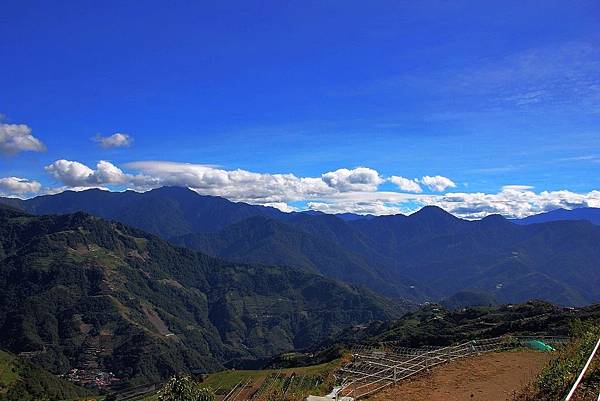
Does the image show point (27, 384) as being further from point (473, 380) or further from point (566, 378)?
point (566, 378)

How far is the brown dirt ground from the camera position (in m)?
21.4

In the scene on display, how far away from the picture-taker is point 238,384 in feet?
379

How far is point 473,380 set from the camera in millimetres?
23969

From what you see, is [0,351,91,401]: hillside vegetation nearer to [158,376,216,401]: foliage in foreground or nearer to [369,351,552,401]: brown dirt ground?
[158,376,216,401]: foliage in foreground

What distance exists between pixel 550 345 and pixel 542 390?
715 inches

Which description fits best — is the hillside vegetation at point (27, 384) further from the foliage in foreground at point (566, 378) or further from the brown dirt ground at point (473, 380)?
the foliage in foreground at point (566, 378)

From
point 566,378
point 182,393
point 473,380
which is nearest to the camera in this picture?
point 566,378

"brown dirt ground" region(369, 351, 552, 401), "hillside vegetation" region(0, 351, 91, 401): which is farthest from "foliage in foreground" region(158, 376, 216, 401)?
"hillside vegetation" region(0, 351, 91, 401)

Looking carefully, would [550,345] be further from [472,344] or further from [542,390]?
[542,390]

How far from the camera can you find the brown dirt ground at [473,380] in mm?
21391

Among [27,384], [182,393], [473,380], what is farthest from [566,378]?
[27,384]

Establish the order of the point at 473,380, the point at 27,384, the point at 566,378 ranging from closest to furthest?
the point at 566,378 → the point at 473,380 → the point at 27,384

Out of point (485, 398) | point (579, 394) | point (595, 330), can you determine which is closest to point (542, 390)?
point (579, 394)

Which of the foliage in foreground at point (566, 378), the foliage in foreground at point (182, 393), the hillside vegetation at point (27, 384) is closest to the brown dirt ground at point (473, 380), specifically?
Answer: the foliage in foreground at point (566, 378)
